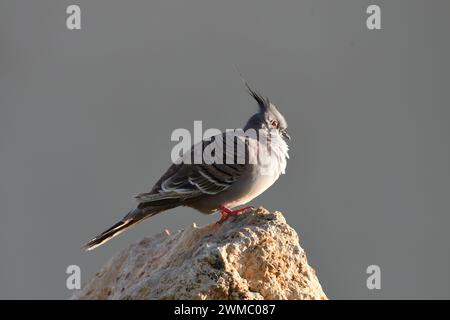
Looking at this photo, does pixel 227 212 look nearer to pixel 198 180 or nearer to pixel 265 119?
pixel 198 180

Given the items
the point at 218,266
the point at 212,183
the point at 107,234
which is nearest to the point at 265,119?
the point at 212,183

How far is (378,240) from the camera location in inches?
787

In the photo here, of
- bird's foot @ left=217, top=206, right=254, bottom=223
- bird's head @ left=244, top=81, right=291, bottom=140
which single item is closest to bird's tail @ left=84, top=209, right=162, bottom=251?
bird's foot @ left=217, top=206, right=254, bottom=223

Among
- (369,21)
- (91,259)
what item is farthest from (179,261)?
(369,21)

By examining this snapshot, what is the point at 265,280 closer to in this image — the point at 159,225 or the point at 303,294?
the point at 303,294

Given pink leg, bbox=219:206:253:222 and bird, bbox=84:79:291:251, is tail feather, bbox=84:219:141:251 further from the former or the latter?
pink leg, bbox=219:206:253:222

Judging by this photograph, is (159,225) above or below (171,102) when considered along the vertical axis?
below

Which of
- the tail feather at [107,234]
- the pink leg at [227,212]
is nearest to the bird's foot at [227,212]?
the pink leg at [227,212]

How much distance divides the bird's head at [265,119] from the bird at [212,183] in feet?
2.50

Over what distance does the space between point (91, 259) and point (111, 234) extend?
877 cm

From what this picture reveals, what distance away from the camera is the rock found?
21.0 ft

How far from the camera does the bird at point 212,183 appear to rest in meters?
9.10

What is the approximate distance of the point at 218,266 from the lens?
6520 mm
